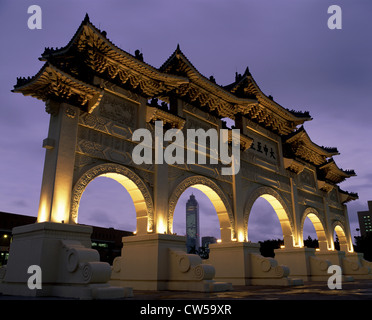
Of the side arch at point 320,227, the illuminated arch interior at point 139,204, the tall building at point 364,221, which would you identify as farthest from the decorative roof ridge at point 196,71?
the tall building at point 364,221

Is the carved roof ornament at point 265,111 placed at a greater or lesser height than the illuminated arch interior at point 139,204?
greater

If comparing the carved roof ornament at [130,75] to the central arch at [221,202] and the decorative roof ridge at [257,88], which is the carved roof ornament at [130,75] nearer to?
the decorative roof ridge at [257,88]

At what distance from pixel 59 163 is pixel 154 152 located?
332 centimetres

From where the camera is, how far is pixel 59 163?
818cm

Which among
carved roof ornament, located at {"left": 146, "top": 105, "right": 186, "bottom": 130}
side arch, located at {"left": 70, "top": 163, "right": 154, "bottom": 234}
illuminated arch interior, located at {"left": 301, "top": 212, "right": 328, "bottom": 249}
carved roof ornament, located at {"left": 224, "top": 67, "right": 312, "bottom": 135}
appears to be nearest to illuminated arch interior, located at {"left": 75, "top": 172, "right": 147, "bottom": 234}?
side arch, located at {"left": 70, "top": 163, "right": 154, "bottom": 234}

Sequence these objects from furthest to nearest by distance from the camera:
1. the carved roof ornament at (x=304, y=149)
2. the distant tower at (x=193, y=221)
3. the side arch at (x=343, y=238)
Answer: the distant tower at (x=193, y=221) < the side arch at (x=343, y=238) < the carved roof ornament at (x=304, y=149)

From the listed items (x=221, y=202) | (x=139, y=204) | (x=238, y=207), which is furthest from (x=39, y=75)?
(x=238, y=207)

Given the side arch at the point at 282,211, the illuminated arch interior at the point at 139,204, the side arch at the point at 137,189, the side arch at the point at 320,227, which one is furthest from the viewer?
the side arch at the point at 320,227

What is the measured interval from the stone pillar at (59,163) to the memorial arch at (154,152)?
3 centimetres

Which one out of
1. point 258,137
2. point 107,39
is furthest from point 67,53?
point 258,137

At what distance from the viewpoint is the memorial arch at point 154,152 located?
8453 millimetres

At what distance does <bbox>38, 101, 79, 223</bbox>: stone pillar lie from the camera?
7922 mm

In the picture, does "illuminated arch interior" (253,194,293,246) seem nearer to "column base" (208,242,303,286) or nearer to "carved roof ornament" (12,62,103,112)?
"column base" (208,242,303,286)

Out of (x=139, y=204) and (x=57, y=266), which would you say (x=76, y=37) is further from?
(x=57, y=266)
